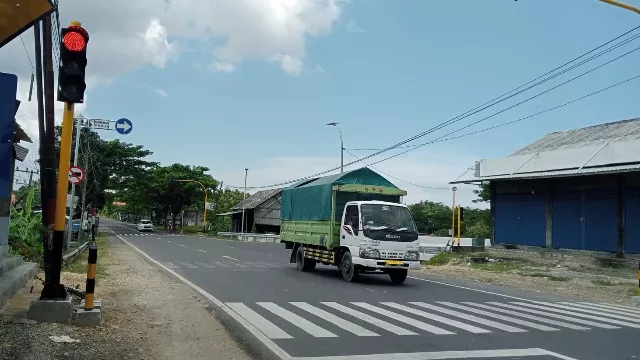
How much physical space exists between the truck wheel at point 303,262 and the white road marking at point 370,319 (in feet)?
25.1

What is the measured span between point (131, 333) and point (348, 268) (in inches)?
350

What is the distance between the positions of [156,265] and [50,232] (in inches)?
502

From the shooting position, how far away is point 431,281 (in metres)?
17.9

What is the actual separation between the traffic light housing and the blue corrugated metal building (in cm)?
1866

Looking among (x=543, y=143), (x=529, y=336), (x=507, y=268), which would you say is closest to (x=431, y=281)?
(x=507, y=268)

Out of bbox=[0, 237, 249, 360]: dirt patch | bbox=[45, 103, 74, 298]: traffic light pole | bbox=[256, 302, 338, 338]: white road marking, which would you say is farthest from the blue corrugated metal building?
bbox=[45, 103, 74, 298]: traffic light pole

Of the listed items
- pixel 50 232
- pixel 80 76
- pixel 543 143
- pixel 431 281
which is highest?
pixel 543 143

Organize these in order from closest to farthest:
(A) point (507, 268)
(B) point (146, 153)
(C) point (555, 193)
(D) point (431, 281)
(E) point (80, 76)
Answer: (E) point (80, 76), (D) point (431, 281), (A) point (507, 268), (C) point (555, 193), (B) point (146, 153)

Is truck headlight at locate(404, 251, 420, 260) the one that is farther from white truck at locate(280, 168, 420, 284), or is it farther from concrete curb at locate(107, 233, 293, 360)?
concrete curb at locate(107, 233, 293, 360)

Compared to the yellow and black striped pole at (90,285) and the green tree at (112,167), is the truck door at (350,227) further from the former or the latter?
the green tree at (112,167)

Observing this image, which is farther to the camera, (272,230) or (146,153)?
(272,230)

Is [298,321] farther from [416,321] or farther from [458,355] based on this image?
[458,355]

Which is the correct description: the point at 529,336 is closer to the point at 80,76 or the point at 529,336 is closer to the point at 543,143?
the point at 80,76

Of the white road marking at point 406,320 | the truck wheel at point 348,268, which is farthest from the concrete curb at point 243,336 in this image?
the truck wheel at point 348,268
